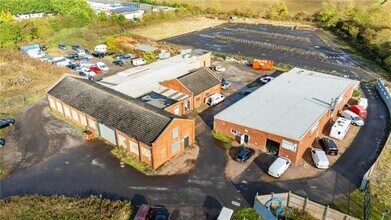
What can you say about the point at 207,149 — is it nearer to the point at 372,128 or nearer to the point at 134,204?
the point at 134,204

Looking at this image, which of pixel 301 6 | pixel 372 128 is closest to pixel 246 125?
pixel 372 128

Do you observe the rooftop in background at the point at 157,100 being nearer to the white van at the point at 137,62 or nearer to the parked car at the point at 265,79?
the parked car at the point at 265,79

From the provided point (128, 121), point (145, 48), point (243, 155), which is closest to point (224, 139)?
point (243, 155)

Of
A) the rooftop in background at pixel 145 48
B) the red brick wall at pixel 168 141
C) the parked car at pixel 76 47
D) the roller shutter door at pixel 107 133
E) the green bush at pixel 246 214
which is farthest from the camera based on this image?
the parked car at pixel 76 47

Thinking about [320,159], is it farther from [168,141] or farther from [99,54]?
[99,54]

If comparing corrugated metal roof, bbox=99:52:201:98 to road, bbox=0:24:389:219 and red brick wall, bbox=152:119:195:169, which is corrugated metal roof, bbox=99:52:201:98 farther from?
red brick wall, bbox=152:119:195:169

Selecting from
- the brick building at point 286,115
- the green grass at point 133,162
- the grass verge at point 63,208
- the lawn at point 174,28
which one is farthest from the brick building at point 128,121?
the lawn at point 174,28
